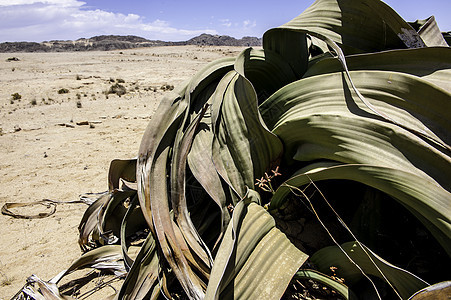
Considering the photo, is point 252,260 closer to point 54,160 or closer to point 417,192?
point 417,192

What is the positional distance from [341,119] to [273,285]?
43cm

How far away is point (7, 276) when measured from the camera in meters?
1.31

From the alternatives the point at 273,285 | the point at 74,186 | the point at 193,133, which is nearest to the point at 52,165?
the point at 74,186

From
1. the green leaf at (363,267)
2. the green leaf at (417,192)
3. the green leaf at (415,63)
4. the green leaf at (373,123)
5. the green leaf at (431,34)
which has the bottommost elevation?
the green leaf at (363,267)

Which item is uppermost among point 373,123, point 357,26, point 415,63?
point 357,26

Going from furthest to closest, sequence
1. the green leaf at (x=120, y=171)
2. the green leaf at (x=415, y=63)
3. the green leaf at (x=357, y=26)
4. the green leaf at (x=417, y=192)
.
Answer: the green leaf at (x=120, y=171) < the green leaf at (x=357, y=26) < the green leaf at (x=415, y=63) < the green leaf at (x=417, y=192)

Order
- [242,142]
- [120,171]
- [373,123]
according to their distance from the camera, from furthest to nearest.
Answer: [120,171], [242,142], [373,123]

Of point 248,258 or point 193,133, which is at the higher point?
point 193,133

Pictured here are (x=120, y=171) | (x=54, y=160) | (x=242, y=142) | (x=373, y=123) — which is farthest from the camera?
(x=54, y=160)

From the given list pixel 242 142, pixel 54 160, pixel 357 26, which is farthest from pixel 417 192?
pixel 54 160

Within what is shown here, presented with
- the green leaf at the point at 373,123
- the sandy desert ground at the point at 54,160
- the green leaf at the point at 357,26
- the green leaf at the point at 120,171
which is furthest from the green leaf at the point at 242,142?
the sandy desert ground at the point at 54,160

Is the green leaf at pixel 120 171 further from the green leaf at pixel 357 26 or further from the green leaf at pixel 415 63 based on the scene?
the green leaf at pixel 415 63

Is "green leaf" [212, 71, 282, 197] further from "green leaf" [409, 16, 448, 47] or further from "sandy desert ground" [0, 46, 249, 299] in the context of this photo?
"sandy desert ground" [0, 46, 249, 299]

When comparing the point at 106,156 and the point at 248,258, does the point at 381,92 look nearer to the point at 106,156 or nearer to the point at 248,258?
the point at 248,258
